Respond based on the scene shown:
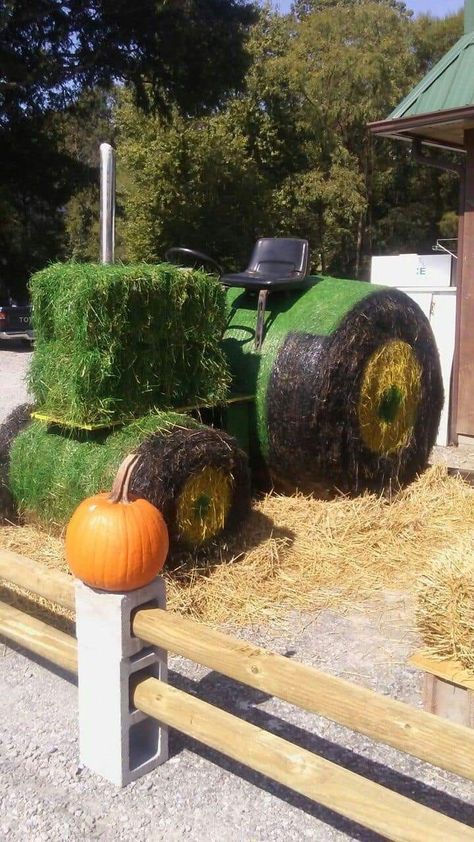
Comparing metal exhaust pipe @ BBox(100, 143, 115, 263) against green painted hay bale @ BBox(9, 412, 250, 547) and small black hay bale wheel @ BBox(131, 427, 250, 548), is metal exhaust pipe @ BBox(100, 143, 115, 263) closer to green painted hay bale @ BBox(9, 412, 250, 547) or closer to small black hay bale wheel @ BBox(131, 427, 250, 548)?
green painted hay bale @ BBox(9, 412, 250, 547)

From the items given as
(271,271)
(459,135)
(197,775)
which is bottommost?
(197,775)

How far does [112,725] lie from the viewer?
9.43ft

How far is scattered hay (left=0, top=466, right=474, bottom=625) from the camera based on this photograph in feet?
14.3

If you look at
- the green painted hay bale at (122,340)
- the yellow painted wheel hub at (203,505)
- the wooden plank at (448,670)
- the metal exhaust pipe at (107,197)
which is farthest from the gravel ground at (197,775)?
the metal exhaust pipe at (107,197)

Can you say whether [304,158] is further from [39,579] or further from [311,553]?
[39,579]

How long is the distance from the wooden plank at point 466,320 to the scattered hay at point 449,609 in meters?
4.73

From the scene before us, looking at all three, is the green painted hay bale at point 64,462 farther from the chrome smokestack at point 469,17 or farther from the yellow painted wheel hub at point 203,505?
the chrome smokestack at point 469,17

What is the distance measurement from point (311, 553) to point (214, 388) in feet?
3.66

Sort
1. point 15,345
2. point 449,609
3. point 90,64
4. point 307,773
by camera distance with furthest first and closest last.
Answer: point 90,64
point 15,345
point 449,609
point 307,773

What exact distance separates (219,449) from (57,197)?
18.0 meters

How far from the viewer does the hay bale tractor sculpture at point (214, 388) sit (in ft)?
14.4

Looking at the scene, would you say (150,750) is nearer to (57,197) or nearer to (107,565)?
(107,565)

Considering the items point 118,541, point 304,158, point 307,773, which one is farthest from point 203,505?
point 304,158

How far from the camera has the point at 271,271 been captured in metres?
6.09
